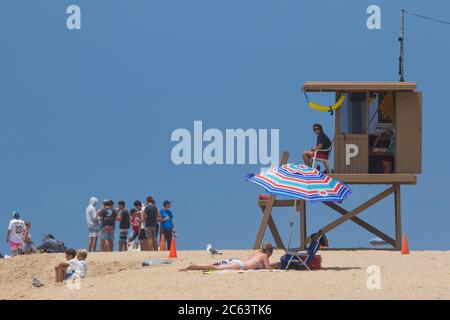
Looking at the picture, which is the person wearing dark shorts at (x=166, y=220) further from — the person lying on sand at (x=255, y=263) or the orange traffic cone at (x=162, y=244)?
the person lying on sand at (x=255, y=263)

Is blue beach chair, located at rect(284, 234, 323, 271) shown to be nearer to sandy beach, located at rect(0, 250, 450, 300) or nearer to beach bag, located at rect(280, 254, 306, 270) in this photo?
beach bag, located at rect(280, 254, 306, 270)

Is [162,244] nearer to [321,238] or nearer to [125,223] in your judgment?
[125,223]

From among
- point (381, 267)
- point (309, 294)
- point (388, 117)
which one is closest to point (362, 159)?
point (388, 117)

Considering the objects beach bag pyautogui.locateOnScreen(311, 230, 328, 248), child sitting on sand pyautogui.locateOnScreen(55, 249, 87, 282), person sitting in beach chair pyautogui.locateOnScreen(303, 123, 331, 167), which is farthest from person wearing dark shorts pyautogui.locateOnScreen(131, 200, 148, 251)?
beach bag pyautogui.locateOnScreen(311, 230, 328, 248)

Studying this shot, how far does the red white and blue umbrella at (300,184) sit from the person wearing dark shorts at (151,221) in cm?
747

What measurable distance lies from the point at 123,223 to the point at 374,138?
24.3ft

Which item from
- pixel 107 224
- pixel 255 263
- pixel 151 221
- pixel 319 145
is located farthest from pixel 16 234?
pixel 255 263

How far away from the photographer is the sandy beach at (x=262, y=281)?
71.2 feet

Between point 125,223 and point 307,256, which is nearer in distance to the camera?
point 307,256

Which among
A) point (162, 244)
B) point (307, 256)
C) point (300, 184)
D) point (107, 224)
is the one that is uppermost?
point (300, 184)

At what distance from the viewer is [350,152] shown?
109 feet

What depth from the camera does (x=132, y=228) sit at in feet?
118

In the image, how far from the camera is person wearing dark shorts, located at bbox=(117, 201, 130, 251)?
34.3 metres
